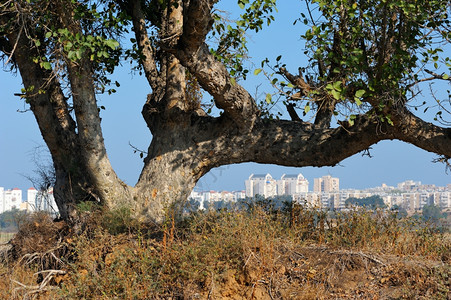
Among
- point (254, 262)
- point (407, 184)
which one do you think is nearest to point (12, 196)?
point (407, 184)

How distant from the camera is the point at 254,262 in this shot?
752 cm

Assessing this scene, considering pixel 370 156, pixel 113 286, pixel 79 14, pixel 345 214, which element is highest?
pixel 79 14

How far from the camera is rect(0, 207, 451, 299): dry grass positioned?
23.7ft

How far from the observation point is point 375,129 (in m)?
10.4

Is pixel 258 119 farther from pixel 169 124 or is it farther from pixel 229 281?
pixel 229 281

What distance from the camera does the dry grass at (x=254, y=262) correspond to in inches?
285

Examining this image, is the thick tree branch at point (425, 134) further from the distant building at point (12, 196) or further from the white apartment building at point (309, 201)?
the distant building at point (12, 196)

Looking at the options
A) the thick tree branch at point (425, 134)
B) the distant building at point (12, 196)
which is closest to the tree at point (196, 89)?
the thick tree branch at point (425, 134)

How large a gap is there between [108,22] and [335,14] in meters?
4.41

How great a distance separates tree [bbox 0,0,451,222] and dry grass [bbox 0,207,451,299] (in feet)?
5.68

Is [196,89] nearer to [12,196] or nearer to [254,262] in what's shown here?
[254,262]

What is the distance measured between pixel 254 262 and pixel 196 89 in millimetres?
5081

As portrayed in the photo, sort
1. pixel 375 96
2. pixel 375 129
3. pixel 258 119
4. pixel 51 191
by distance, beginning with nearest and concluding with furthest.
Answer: pixel 375 96 < pixel 375 129 < pixel 258 119 < pixel 51 191

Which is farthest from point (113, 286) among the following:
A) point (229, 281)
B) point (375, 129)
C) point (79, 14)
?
point (375, 129)
